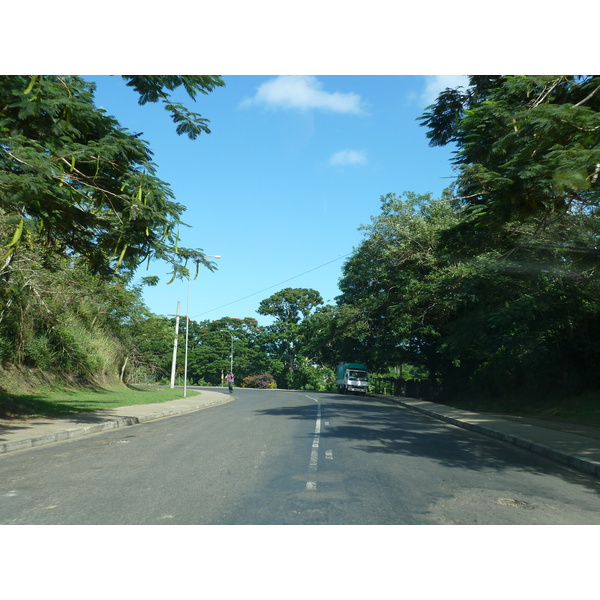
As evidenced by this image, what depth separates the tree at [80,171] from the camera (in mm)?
8227

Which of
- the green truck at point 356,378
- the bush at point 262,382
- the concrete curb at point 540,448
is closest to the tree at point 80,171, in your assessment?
the concrete curb at point 540,448

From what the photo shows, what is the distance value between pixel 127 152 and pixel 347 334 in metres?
28.5

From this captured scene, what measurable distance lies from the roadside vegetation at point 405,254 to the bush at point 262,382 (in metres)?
24.5

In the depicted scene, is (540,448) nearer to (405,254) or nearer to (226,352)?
(405,254)

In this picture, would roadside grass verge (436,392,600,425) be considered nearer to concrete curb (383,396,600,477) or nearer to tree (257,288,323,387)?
concrete curb (383,396,600,477)

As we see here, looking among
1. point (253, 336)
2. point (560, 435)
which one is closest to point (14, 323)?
point (560, 435)

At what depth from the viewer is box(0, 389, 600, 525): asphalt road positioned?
5324mm

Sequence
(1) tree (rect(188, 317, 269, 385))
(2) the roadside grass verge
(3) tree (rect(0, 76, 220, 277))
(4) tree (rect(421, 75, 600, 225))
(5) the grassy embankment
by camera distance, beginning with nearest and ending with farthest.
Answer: (4) tree (rect(421, 75, 600, 225))
(3) tree (rect(0, 76, 220, 277))
(5) the grassy embankment
(2) the roadside grass verge
(1) tree (rect(188, 317, 269, 385))

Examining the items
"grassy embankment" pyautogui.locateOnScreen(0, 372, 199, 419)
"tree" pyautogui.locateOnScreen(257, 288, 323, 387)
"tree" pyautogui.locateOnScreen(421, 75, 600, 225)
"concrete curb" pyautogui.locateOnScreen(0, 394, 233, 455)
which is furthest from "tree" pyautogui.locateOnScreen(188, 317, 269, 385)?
"tree" pyautogui.locateOnScreen(421, 75, 600, 225)

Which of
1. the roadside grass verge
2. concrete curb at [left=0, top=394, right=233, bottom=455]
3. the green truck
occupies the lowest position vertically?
concrete curb at [left=0, top=394, right=233, bottom=455]

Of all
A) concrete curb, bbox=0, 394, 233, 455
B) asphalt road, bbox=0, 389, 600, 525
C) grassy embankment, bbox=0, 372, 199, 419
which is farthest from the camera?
grassy embankment, bbox=0, 372, 199, 419

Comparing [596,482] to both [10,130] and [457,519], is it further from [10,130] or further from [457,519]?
[10,130]

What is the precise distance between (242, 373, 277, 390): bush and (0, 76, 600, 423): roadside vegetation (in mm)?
24467

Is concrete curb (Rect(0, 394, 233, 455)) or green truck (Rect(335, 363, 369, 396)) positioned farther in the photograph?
green truck (Rect(335, 363, 369, 396))
